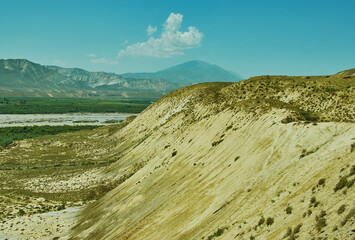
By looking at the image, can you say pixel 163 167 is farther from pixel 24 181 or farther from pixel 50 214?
pixel 24 181

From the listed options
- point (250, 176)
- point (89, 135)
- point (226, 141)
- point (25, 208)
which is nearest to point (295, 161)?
point (250, 176)

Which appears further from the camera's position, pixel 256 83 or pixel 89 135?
pixel 89 135

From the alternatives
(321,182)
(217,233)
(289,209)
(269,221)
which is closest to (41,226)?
(217,233)

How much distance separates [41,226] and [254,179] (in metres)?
26.9

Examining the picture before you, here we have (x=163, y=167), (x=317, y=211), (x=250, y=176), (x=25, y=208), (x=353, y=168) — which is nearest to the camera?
(x=317, y=211)

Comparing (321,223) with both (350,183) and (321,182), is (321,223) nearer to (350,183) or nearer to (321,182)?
(350,183)

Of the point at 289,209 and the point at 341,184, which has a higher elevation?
the point at 341,184

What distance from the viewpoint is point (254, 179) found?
72.4 feet

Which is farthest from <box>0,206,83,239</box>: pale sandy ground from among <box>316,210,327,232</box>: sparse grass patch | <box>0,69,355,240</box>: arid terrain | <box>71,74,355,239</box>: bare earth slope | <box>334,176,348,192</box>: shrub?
<box>334,176,348,192</box>: shrub

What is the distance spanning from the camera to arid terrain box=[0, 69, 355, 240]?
54.2 ft

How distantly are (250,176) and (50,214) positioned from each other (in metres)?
28.7

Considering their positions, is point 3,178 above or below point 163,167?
below

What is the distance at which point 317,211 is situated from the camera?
48.3 ft

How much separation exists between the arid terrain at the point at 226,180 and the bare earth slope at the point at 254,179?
95mm
